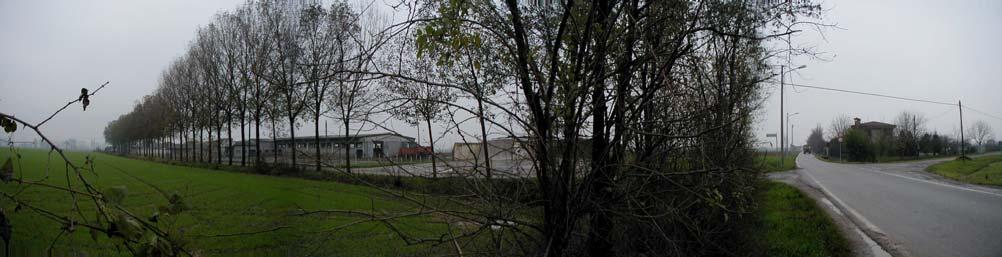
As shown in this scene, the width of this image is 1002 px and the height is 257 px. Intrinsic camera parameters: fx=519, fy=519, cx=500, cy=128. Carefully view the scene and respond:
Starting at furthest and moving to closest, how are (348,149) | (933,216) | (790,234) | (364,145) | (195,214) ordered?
(933,216) → (790,234) → (195,214) → (348,149) → (364,145)

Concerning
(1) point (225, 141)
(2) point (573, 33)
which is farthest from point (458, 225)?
(1) point (225, 141)

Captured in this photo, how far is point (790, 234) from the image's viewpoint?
674 centimetres

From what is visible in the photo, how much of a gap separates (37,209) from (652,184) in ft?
8.39

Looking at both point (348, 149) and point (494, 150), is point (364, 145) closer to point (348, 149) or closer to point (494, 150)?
point (348, 149)

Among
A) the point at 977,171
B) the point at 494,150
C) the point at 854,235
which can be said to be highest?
the point at 494,150

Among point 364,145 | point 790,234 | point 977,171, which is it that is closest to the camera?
point 364,145

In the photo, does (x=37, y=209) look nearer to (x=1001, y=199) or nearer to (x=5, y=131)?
(x=5, y=131)

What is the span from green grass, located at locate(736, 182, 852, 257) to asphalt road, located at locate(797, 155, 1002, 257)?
2.09ft

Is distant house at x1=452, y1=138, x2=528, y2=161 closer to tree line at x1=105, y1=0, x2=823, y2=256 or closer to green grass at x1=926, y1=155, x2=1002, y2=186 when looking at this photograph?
tree line at x1=105, y1=0, x2=823, y2=256

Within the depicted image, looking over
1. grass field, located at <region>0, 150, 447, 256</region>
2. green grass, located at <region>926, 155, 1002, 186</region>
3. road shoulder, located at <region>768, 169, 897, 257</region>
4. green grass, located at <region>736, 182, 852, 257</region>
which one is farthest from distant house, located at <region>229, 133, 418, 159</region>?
green grass, located at <region>926, 155, 1002, 186</region>

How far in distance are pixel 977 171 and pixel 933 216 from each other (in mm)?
8912

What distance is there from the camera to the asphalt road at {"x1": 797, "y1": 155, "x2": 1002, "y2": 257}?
5934 millimetres

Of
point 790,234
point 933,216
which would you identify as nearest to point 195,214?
point 790,234

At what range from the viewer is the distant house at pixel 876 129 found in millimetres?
26538
